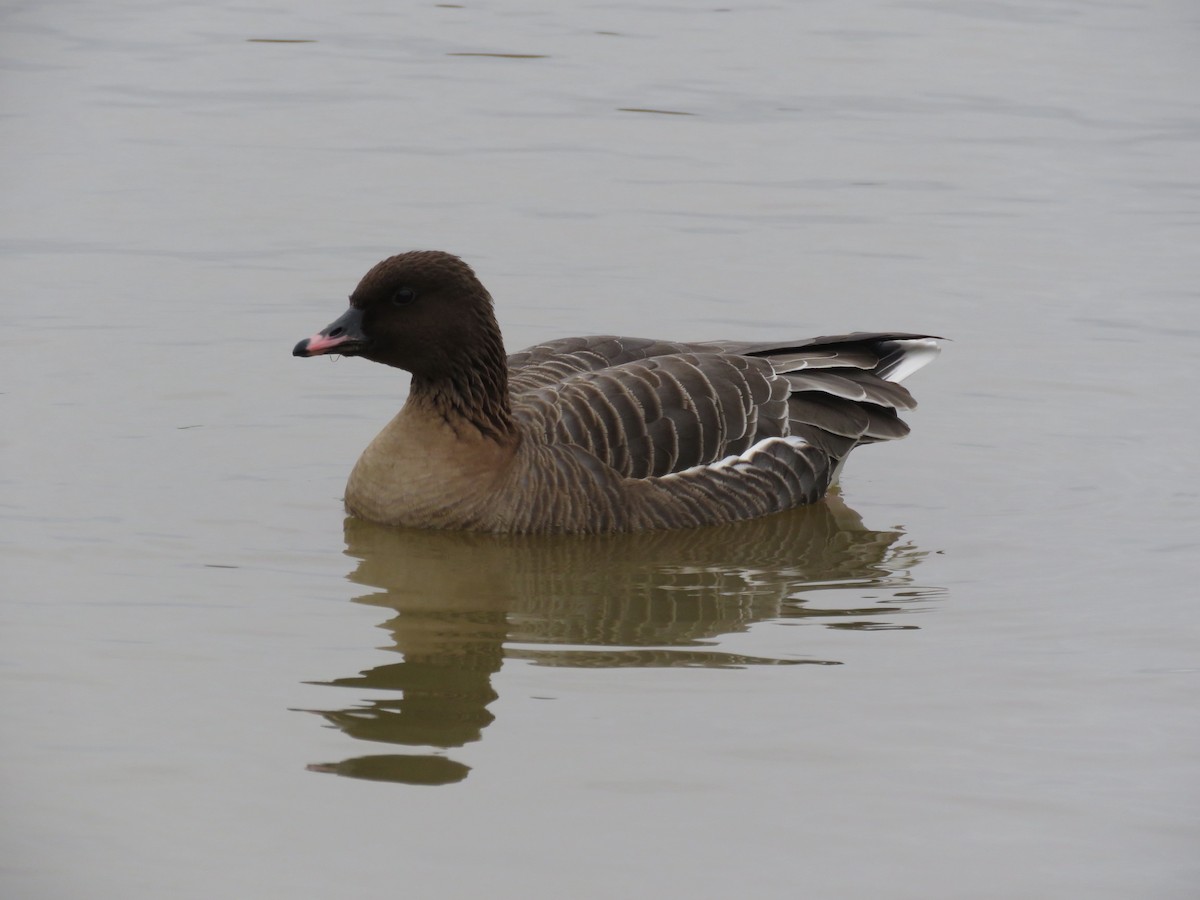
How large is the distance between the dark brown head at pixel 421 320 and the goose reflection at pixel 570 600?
3.47ft

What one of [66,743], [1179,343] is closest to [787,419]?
[1179,343]

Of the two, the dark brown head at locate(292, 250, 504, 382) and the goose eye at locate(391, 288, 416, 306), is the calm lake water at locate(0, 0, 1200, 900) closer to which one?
the dark brown head at locate(292, 250, 504, 382)

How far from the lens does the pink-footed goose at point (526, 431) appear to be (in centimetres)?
1091

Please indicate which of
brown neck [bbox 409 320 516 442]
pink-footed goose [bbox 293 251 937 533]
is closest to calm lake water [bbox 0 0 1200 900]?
pink-footed goose [bbox 293 251 937 533]

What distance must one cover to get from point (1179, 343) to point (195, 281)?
7938 millimetres

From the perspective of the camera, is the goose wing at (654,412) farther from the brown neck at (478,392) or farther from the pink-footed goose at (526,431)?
the brown neck at (478,392)

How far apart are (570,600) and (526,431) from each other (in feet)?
5.14

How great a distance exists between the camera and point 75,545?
33.6ft

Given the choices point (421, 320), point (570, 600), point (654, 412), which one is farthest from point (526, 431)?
point (570, 600)

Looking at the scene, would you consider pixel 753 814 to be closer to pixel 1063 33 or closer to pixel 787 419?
pixel 787 419

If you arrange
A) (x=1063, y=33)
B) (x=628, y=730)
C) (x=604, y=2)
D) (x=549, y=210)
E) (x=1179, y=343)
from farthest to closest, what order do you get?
1. (x=604, y=2)
2. (x=1063, y=33)
3. (x=549, y=210)
4. (x=1179, y=343)
5. (x=628, y=730)

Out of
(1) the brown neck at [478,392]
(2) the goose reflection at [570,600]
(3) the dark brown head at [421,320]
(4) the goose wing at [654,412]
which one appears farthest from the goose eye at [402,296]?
(2) the goose reflection at [570,600]

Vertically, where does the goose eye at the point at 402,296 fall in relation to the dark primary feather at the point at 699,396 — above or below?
above

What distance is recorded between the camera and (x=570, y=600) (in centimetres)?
993
